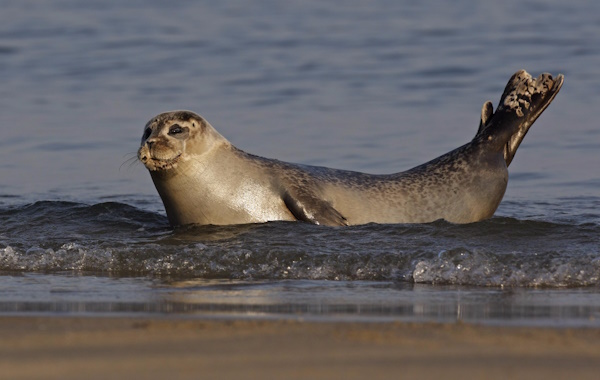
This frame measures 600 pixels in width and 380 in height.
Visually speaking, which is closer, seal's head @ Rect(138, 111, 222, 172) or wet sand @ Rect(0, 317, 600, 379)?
wet sand @ Rect(0, 317, 600, 379)

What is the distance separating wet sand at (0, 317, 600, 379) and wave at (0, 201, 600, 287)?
5.41ft

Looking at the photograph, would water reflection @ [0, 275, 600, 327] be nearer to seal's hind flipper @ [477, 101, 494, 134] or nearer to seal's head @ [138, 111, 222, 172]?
seal's head @ [138, 111, 222, 172]

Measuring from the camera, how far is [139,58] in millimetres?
18250

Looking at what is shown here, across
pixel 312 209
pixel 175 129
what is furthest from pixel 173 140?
pixel 312 209

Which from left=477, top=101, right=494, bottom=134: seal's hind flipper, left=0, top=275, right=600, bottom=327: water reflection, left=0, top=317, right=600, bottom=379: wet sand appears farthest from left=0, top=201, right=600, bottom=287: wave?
left=0, top=317, right=600, bottom=379: wet sand

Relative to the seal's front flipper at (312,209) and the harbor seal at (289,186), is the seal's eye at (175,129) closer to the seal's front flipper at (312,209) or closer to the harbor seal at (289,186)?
the harbor seal at (289,186)

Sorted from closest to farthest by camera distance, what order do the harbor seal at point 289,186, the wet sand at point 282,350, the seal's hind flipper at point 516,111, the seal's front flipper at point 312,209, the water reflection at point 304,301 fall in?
the wet sand at point 282,350, the water reflection at point 304,301, the seal's front flipper at point 312,209, the harbor seal at point 289,186, the seal's hind flipper at point 516,111

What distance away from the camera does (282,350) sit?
411 cm

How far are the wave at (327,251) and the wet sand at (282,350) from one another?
5.41ft

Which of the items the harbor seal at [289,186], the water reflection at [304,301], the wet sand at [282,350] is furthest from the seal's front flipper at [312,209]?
the wet sand at [282,350]

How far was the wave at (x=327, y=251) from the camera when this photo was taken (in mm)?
6203

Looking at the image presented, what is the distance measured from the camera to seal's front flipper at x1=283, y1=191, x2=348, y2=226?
759 centimetres

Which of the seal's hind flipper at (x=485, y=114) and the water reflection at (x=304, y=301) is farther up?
Answer: the seal's hind flipper at (x=485, y=114)

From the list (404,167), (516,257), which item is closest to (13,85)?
(404,167)
